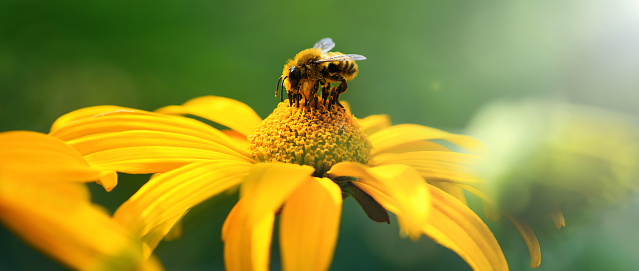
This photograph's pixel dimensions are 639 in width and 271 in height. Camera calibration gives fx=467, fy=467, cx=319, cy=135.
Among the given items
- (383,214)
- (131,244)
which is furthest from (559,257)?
(131,244)

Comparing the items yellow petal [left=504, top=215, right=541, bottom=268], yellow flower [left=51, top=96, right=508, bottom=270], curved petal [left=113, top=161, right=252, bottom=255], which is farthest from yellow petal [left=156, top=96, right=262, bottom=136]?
yellow petal [left=504, top=215, right=541, bottom=268]

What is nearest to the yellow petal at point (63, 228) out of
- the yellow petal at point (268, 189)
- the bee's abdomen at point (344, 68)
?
the yellow petal at point (268, 189)

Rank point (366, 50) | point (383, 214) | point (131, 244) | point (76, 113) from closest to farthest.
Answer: point (131, 244)
point (383, 214)
point (76, 113)
point (366, 50)

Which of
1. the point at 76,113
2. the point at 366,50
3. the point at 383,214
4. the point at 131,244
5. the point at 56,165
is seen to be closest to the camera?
the point at 131,244

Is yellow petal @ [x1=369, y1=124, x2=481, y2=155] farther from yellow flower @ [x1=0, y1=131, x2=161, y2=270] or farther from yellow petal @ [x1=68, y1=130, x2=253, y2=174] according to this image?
yellow flower @ [x1=0, y1=131, x2=161, y2=270]

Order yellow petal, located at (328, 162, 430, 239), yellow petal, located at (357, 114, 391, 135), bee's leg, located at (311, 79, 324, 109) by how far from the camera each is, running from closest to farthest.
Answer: yellow petal, located at (328, 162, 430, 239) < bee's leg, located at (311, 79, 324, 109) < yellow petal, located at (357, 114, 391, 135)

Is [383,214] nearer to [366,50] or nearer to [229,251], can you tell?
[229,251]

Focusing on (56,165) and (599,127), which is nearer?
(56,165)
